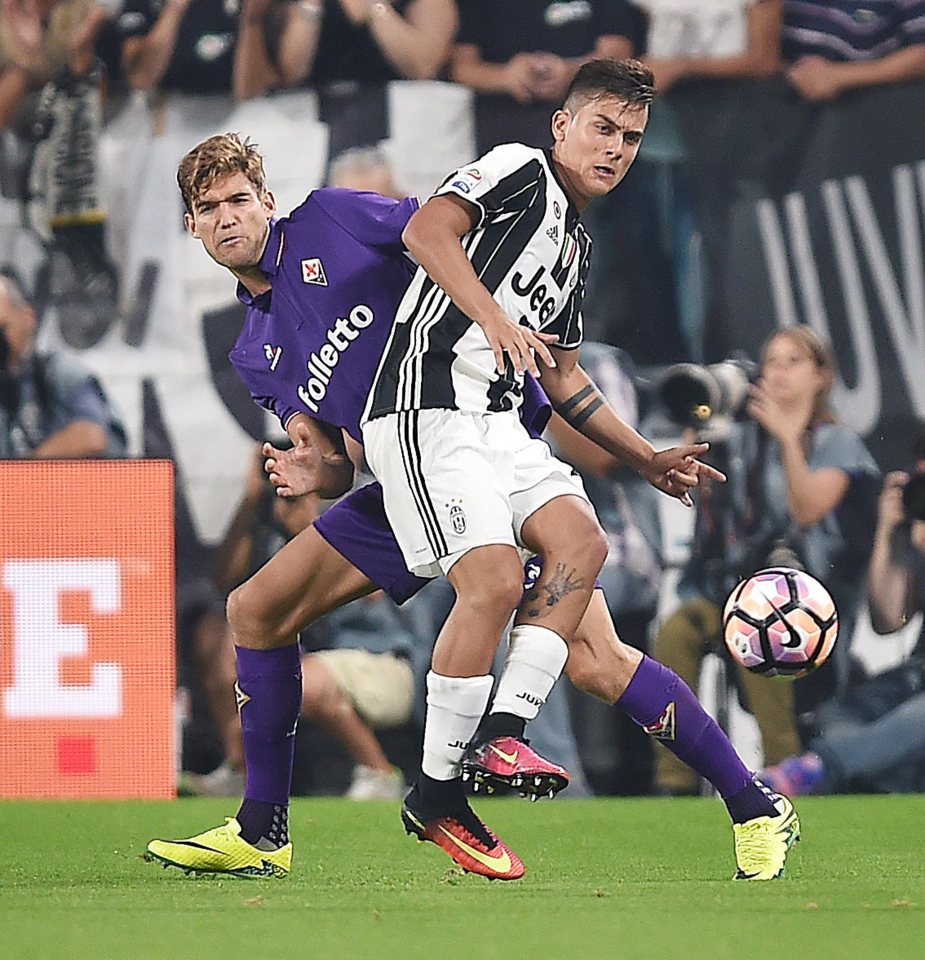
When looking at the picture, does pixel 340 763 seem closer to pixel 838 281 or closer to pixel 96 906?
pixel 838 281

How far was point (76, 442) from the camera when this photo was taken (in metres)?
7.86

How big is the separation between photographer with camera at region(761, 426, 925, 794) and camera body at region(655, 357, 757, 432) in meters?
0.70

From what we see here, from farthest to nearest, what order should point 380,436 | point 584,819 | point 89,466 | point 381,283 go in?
point 89,466 < point 584,819 < point 381,283 < point 380,436

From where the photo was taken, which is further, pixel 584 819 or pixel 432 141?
pixel 432 141

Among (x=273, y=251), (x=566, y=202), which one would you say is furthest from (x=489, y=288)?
(x=273, y=251)

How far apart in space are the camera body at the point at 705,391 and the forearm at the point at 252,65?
6.73ft

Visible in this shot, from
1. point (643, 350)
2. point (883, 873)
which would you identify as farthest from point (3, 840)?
point (643, 350)

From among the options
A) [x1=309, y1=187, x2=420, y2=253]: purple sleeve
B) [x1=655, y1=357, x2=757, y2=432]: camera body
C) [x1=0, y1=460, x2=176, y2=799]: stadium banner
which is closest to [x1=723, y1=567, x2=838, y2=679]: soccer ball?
[x1=309, y1=187, x2=420, y2=253]: purple sleeve

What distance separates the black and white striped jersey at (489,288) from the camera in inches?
163

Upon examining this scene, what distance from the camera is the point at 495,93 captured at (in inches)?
308

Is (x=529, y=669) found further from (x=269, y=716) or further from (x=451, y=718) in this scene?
(x=269, y=716)

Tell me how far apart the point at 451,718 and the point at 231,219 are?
132 centimetres

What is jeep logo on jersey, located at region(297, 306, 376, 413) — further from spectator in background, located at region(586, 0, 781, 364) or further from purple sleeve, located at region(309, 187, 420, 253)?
spectator in background, located at region(586, 0, 781, 364)

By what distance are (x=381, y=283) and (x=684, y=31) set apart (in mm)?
3756
